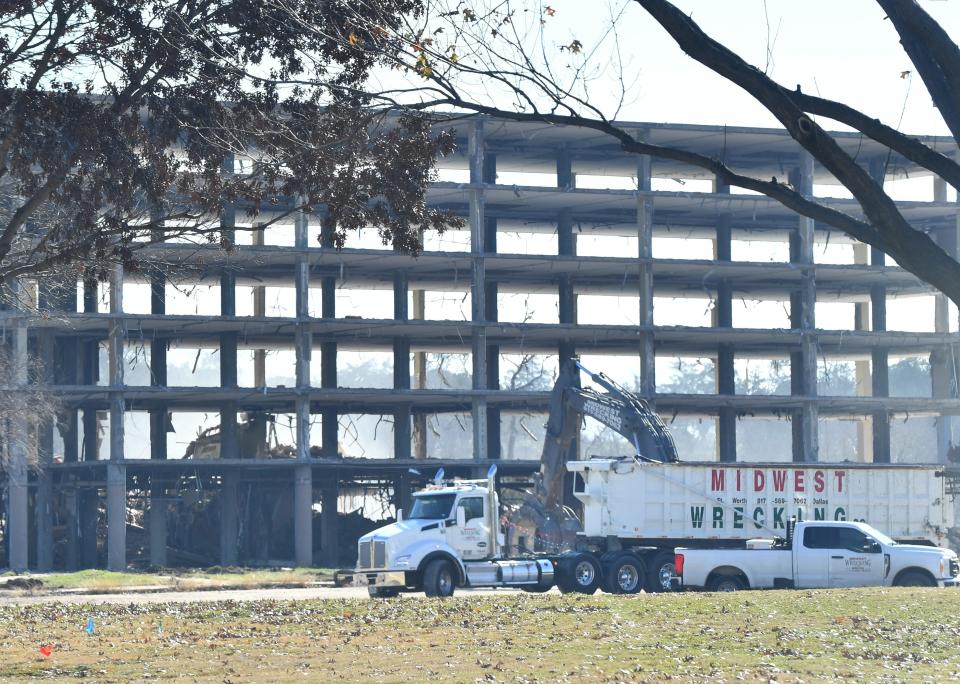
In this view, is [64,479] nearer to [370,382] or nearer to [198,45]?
[198,45]

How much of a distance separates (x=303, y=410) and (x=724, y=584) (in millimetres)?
34091

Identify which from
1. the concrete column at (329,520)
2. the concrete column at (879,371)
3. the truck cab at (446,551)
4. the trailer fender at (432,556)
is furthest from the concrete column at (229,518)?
the concrete column at (879,371)

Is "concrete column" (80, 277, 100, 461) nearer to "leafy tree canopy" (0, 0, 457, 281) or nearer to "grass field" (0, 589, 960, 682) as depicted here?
"grass field" (0, 589, 960, 682)

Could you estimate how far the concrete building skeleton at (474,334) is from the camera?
63.1 metres

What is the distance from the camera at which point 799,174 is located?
7088 centimetres

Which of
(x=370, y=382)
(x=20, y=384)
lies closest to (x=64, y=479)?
(x=20, y=384)

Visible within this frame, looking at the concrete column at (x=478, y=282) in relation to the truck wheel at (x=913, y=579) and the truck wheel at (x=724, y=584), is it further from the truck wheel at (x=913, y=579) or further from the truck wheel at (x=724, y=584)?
the truck wheel at (x=913, y=579)

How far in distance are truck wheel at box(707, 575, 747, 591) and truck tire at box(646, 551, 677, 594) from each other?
12.1ft

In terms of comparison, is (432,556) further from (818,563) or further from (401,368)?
(401,368)

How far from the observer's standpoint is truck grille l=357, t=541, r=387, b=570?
34.0m

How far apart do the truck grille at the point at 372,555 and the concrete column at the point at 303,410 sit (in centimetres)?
2761

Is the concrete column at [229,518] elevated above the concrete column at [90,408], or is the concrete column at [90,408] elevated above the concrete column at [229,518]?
the concrete column at [90,408]

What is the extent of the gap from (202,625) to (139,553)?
143 feet

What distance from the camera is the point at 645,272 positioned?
67.1 meters
